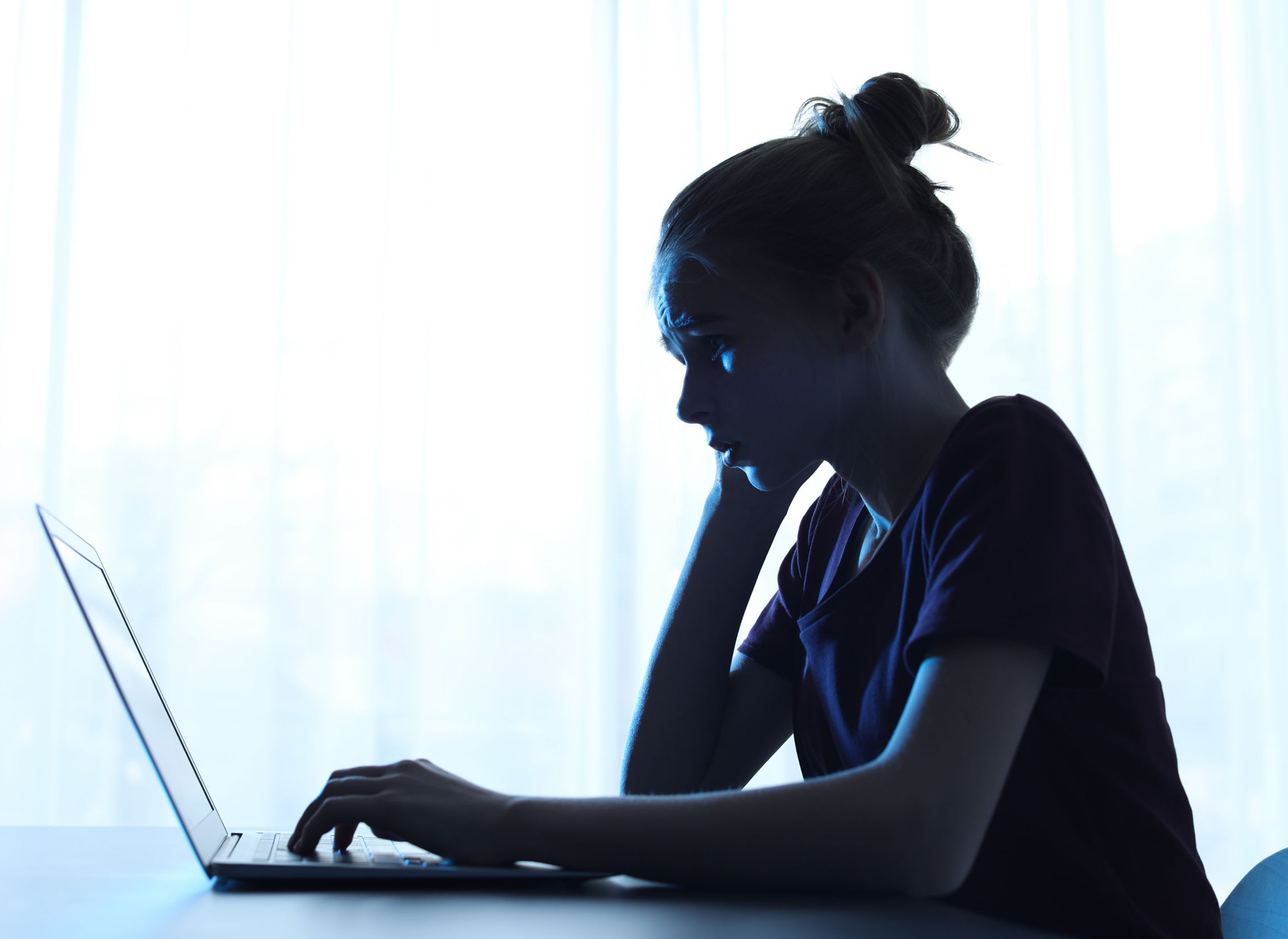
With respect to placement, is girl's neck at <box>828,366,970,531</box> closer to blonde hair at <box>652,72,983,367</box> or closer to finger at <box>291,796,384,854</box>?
blonde hair at <box>652,72,983,367</box>

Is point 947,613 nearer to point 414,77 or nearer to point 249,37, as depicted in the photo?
point 414,77

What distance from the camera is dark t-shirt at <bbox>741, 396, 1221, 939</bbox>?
1.92ft

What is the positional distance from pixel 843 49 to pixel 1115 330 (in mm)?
792

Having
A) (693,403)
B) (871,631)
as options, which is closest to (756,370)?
(693,403)

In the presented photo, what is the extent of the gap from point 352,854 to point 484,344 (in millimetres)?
1452

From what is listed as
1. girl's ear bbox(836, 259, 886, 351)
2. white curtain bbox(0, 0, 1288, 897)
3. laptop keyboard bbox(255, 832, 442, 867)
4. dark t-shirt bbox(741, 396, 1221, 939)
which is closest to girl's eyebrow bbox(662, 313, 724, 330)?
girl's ear bbox(836, 259, 886, 351)

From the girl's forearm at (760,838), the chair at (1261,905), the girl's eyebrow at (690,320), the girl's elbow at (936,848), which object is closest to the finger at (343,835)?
the girl's forearm at (760,838)

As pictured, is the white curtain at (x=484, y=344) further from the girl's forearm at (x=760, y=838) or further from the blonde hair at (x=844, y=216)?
the girl's forearm at (x=760, y=838)

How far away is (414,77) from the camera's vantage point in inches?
80.0

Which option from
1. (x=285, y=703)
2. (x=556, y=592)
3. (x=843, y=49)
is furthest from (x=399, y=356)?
(x=843, y=49)

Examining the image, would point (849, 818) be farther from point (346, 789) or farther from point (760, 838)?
point (346, 789)

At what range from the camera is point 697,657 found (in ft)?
3.21

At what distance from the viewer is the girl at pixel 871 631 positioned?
0.55 meters

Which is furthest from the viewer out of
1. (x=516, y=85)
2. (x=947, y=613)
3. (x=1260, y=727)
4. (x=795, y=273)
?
(x=516, y=85)
